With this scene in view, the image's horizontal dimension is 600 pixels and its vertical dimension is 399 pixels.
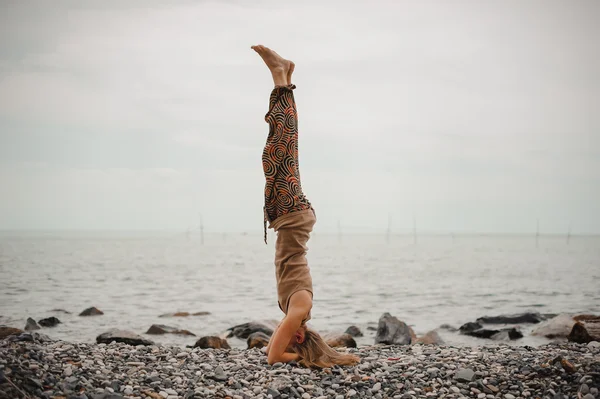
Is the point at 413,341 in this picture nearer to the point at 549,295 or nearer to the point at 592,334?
the point at 592,334

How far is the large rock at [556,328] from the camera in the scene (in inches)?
571

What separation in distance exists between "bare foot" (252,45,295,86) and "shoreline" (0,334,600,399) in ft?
14.1

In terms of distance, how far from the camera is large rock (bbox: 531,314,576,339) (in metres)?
14.5

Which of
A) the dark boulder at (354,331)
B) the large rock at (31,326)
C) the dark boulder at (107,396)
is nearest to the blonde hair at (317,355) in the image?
the dark boulder at (107,396)

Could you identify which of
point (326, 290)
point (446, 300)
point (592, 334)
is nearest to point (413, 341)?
point (592, 334)

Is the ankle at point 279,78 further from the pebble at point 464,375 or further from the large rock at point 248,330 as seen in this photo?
the large rock at point 248,330

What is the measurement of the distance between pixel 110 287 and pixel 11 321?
459 inches

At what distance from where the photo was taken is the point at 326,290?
95.3 feet

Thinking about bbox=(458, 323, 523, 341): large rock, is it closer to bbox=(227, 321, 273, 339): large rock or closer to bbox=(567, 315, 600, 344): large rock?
bbox=(567, 315, 600, 344): large rock

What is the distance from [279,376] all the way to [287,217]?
229 cm

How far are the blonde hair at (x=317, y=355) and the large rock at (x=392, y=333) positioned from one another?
4586mm

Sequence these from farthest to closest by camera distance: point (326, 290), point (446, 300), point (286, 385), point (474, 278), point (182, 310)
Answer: point (474, 278)
point (326, 290)
point (446, 300)
point (182, 310)
point (286, 385)

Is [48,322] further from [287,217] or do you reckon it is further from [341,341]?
[287,217]

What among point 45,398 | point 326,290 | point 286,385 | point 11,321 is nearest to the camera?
point 45,398
